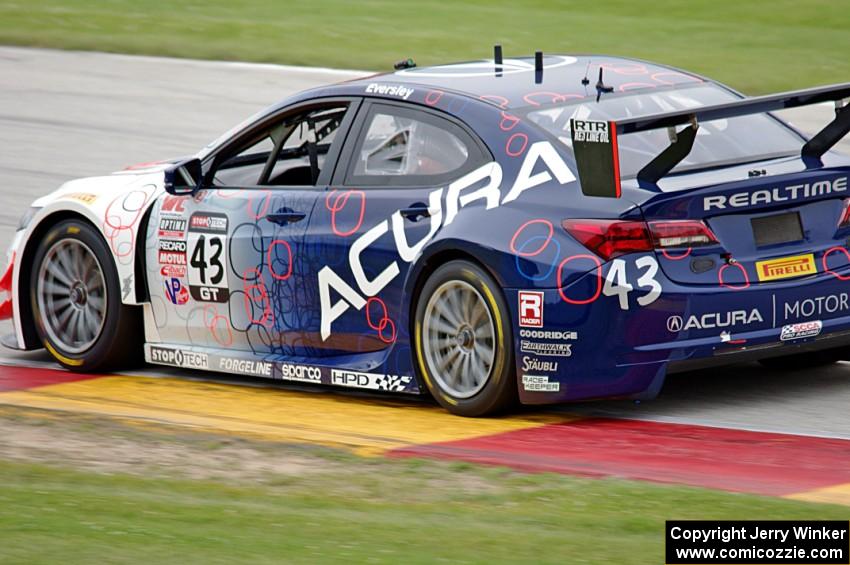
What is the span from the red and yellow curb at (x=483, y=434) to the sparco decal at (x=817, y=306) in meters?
0.58

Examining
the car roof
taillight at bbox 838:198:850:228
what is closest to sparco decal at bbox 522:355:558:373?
the car roof

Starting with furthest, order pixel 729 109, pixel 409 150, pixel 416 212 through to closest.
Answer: pixel 409 150 → pixel 416 212 → pixel 729 109

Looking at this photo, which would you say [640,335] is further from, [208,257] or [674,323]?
[208,257]

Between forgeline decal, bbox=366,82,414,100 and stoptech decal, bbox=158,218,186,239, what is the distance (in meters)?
1.30

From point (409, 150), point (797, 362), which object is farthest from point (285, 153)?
point (797, 362)

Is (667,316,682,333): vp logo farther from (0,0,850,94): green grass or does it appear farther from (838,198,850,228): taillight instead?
(0,0,850,94): green grass

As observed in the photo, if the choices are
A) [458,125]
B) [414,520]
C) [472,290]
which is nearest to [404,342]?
[472,290]

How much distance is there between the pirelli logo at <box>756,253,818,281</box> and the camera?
23.6ft

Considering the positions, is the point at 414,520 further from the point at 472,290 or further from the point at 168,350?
the point at 168,350

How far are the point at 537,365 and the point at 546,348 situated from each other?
95 millimetres

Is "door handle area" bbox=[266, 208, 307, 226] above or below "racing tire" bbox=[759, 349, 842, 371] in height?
above

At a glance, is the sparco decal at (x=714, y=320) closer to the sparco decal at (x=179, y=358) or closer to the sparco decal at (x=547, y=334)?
the sparco decal at (x=547, y=334)

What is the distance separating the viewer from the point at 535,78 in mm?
8031

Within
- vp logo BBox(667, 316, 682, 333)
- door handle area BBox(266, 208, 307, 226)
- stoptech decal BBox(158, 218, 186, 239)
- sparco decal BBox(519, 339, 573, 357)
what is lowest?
sparco decal BBox(519, 339, 573, 357)
